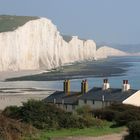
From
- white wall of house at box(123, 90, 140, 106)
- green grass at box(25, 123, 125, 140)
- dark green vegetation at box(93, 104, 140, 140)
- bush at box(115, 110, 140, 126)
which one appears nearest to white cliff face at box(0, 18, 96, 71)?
white wall of house at box(123, 90, 140, 106)

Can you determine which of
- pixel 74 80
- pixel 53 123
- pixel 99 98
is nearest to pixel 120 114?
pixel 53 123

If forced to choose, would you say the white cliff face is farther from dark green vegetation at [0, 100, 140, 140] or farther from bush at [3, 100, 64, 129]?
dark green vegetation at [0, 100, 140, 140]

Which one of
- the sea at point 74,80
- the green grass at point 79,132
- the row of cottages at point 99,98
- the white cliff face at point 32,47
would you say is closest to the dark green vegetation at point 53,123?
the green grass at point 79,132

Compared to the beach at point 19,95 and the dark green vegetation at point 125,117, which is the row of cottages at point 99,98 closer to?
the dark green vegetation at point 125,117

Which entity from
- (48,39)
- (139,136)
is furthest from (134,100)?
(48,39)

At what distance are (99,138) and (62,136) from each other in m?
1.09

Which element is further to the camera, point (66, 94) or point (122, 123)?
point (66, 94)

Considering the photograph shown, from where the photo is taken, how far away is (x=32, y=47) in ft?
387

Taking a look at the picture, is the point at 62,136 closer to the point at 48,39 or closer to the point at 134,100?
the point at 134,100

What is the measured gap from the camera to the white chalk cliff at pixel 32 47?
349ft

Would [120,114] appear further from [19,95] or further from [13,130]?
[19,95]

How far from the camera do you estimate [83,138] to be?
53.1 ft

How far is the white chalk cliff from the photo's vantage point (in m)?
106

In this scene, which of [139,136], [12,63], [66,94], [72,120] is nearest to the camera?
[139,136]
